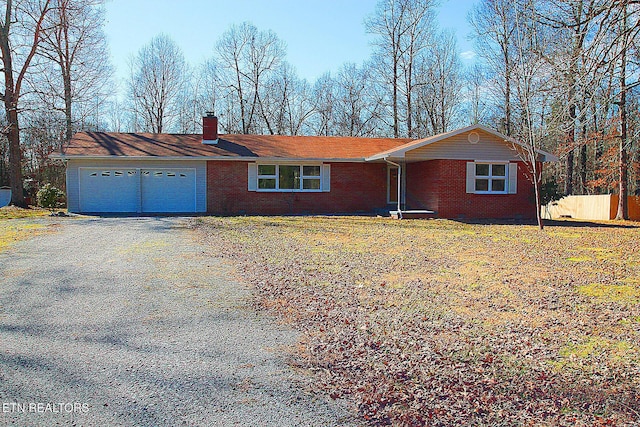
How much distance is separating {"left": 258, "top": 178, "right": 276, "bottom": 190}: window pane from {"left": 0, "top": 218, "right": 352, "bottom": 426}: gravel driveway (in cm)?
1215

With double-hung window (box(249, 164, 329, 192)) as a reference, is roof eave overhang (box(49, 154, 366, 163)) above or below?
above

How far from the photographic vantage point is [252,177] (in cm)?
1962

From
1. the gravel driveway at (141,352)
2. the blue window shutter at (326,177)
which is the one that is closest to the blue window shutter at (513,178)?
the blue window shutter at (326,177)

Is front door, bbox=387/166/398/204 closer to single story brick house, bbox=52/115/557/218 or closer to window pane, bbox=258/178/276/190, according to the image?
single story brick house, bbox=52/115/557/218

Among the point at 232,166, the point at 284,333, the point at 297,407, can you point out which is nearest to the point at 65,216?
the point at 232,166

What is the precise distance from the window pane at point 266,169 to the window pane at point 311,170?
4.09ft

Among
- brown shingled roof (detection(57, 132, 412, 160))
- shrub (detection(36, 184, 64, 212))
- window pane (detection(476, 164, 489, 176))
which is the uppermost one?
brown shingled roof (detection(57, 132, 412, 160))

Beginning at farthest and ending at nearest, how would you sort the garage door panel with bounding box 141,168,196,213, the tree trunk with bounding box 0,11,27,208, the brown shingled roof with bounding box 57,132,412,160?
the tree trunk with bounding box 0,11,27,208 → the garage door panel with bounding box 141,168,196,213 → the brown shingled roof with bounding box 57,132,412,160

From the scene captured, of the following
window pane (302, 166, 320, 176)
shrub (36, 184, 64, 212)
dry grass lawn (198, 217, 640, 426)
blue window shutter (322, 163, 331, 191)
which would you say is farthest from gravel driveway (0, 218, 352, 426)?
shrub (36, 184, 64, 212)

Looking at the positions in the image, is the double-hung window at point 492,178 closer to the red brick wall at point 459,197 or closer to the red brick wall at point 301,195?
the red brick wall at point 459,197

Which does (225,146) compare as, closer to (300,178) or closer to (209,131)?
(209,131)

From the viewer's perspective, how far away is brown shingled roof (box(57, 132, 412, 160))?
62.8 feet

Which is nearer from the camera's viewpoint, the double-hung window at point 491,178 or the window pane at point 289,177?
the double-hung window at point 491,178

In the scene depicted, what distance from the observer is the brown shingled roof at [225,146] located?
62.8 feet
